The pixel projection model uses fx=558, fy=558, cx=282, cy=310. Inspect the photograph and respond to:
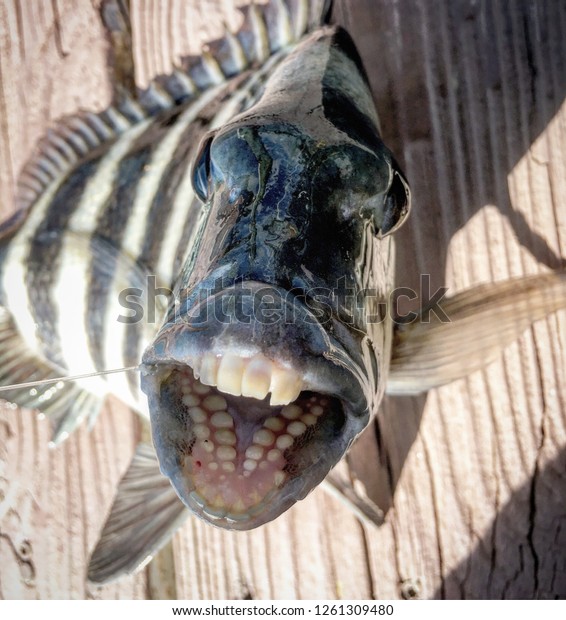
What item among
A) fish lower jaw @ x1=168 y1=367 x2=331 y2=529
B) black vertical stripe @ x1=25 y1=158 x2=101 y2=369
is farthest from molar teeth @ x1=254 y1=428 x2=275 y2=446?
black vertical stripe @ x1=25 y1=158 x2=101 y2=369

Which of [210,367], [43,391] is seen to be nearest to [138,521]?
[43,391]

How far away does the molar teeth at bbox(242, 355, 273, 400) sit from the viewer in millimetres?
545

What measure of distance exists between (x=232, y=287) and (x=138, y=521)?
718mm

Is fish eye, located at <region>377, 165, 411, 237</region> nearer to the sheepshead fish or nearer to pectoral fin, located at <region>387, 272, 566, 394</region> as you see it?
the sheepshead fish

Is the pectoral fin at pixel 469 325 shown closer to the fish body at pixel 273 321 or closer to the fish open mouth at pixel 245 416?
Answer: the fish body at pixel 273 321

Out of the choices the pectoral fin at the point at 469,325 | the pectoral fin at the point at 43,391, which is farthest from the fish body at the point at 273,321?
the pectoral fin at the point at 43,391

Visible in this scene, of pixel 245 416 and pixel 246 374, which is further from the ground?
pixel 246 374

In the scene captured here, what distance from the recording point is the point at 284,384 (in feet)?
1.84

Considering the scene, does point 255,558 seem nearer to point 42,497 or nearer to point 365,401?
point 42,497

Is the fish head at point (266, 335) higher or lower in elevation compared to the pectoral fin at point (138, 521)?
higher

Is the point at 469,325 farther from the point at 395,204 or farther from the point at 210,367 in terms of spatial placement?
the point at 210,367

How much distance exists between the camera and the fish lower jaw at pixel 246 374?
0.54 m

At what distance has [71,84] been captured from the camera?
1.32m

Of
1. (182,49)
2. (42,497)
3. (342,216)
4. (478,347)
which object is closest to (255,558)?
(42,497)
